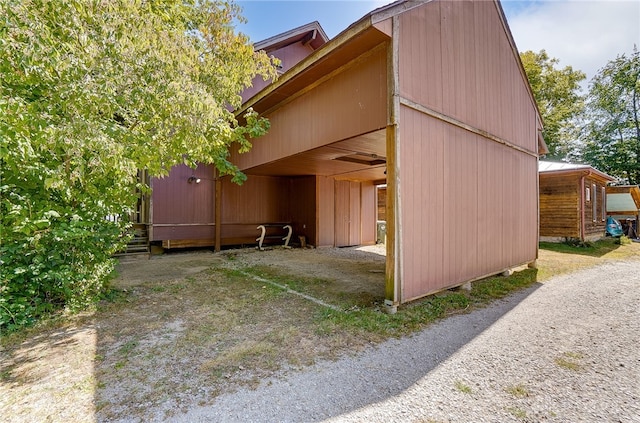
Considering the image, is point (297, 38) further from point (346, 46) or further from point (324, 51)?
point (346, 46)

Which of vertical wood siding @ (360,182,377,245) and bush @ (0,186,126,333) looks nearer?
bush @ (0,186,126,333)

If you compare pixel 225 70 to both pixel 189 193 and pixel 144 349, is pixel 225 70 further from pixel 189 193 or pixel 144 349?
pixel 189 193

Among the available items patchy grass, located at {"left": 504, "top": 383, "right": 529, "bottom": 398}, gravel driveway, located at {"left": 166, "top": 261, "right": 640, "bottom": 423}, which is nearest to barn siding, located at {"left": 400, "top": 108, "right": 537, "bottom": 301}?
gravel driveway, located at {"left": 166, "top": 261, "right": 640, "bottom": 423}

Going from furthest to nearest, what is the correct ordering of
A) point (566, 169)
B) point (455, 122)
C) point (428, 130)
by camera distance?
point (566, 169), point (455, 122), point (428, 130)

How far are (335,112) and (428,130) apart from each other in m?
1.50

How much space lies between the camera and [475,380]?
7.87 feet

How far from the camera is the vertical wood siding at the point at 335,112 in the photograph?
4.08 m

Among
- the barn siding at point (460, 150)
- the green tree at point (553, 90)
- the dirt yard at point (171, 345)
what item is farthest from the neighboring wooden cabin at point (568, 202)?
the green tree at point (553, 90)

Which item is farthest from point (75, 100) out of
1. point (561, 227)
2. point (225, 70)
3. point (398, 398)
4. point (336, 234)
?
point (561, 227)

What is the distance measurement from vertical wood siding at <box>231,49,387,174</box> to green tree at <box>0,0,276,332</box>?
5.90 ft

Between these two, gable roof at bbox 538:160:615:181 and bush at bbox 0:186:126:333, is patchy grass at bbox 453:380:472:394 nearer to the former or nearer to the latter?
bush at bbox 0:186:126:333

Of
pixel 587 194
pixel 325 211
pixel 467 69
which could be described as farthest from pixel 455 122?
pixel 587 194

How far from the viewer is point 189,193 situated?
9000mm

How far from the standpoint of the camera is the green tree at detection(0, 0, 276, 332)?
267 cm
